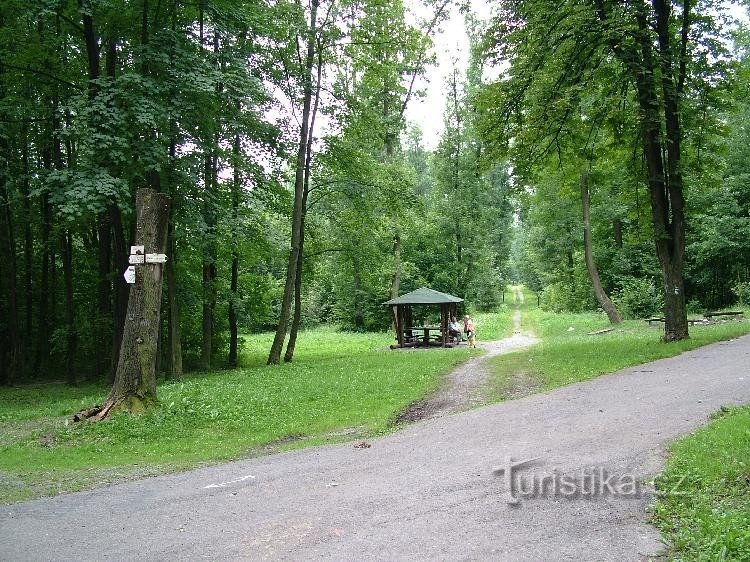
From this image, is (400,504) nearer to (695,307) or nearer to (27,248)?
(27,248)

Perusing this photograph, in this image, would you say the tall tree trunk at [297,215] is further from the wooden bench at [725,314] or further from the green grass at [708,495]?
the wooden bench at [725,314]

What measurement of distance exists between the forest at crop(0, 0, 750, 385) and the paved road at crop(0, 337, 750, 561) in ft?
24.4

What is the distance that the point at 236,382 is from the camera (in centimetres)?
1373

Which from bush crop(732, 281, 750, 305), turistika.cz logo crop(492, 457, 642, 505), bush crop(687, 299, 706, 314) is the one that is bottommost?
turistika.cz logo crop(492, 457, 642, 505)

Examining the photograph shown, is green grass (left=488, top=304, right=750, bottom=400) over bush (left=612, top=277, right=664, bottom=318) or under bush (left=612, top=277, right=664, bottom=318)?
under

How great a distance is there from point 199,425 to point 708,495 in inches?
300

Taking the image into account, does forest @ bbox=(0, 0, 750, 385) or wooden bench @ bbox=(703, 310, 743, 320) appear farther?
wooden bench @ bbox=(703, 310, 743, 320)

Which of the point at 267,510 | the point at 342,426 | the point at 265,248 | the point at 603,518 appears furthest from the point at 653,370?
the point at 265,248

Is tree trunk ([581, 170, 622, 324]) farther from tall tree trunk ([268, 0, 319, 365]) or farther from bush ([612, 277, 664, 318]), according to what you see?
tall tree trunk ([268, 0, 319, 365])

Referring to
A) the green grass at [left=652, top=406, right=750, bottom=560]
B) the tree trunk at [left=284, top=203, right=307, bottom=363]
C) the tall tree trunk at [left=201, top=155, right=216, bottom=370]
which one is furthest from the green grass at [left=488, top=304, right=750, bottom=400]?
the tall tree trunk at [left=201, top=155, right=216, bottom=370]

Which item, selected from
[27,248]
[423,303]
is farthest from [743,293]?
[27,248]

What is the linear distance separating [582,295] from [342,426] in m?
31.9

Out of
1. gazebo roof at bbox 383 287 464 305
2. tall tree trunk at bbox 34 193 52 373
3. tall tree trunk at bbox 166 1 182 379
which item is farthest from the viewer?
gazebo roof at bbox 383 287 464 305

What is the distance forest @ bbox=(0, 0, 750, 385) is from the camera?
12758 millimetres
